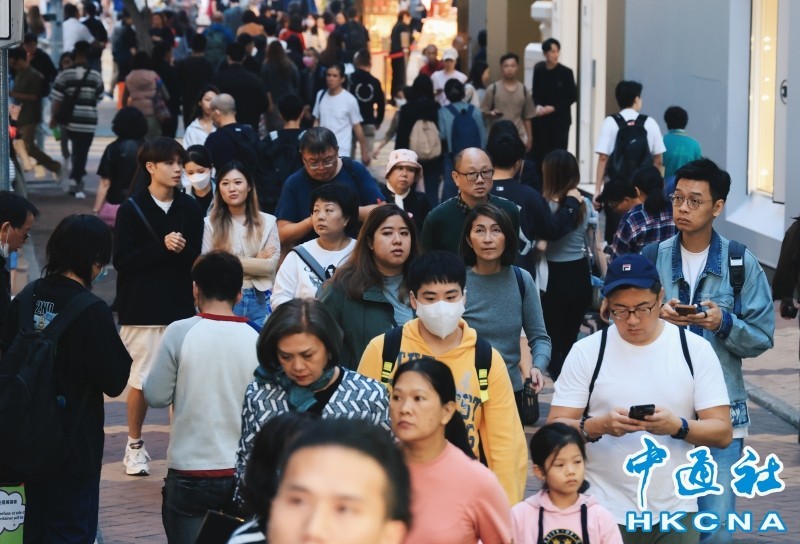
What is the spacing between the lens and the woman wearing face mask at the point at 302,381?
→ 16.4 feet

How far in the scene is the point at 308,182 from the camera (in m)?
9.44

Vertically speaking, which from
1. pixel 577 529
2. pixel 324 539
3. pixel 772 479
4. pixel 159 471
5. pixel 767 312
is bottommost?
pixel 159 471

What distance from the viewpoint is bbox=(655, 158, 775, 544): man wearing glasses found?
20.6 ft

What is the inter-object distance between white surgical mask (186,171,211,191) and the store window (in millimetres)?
7800

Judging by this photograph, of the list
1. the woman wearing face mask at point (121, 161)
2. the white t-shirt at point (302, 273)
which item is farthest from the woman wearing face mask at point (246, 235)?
the woman wearing face mask at point (121, 161)

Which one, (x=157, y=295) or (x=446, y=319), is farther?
(x=157, y=295)

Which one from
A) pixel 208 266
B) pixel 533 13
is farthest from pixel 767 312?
pixel 533 13

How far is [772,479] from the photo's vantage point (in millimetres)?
7156

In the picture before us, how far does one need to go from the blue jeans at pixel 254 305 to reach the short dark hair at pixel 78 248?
2.62 meters

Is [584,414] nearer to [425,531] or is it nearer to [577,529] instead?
[577,529]

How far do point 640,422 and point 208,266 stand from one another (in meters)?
1.94

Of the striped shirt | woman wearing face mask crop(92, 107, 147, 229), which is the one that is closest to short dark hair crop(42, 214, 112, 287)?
woman wearing face mask crop(92, 107, 147, 229)

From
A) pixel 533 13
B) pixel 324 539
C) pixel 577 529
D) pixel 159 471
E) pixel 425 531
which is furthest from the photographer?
pixel 533 13

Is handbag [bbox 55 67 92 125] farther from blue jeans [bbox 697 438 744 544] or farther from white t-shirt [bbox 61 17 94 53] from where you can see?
blue jeans [bbox 697 438 744 544]
